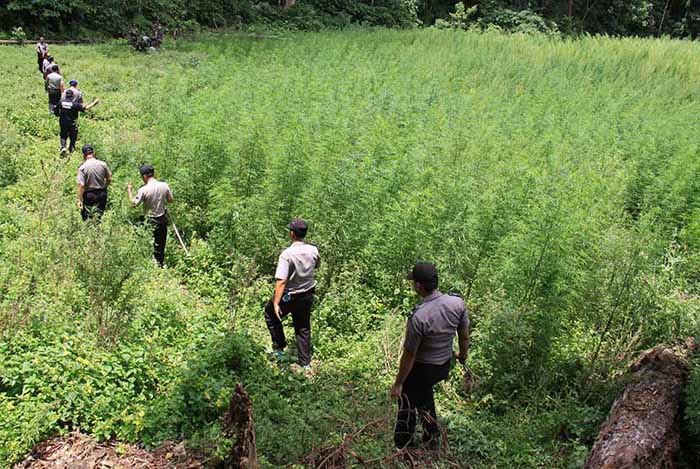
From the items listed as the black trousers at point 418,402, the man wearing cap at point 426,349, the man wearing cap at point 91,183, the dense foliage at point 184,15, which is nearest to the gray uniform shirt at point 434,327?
the man wearing cap at point 426,349

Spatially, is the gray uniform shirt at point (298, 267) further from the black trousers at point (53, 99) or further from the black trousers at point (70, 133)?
the black trousers at point (53, 99)

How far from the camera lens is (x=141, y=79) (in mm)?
18438

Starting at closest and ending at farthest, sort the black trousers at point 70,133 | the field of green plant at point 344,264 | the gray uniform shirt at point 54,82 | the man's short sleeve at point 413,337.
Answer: the man's short sleeve at point 413,337, the field of green plant at point 344,264, the black trousers at point 70,133, the gray uniform shirt at point 54,82

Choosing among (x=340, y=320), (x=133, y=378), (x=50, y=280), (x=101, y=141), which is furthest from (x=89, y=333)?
(x=101, y=141)

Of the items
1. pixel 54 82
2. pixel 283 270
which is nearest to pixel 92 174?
pixel 283 270

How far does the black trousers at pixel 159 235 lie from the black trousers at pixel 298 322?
2.96 metres

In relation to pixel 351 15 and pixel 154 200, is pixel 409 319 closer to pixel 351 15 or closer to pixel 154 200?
pixel 154 200

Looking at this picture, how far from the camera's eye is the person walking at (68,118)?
1268 centimetres

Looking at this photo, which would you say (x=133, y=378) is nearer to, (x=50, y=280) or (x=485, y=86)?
(x=50, y=280)

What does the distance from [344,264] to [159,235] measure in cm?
294

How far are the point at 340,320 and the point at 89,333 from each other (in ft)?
10.4

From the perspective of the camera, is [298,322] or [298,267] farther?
[298,322]

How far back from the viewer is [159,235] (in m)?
9.36

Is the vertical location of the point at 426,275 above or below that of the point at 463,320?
above
